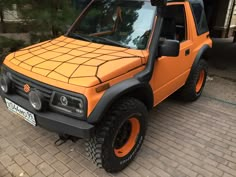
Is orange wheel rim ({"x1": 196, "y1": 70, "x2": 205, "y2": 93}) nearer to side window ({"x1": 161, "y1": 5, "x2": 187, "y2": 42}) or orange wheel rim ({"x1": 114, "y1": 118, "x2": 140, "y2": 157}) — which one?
side window ({"x1": 161, "y1": 5, "x2": 187, "y2": 42})

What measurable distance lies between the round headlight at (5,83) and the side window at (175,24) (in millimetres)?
1997

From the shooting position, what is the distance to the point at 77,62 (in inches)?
101

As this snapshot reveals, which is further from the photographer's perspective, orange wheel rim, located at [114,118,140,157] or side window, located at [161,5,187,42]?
side window, located at [161,5,187,42]

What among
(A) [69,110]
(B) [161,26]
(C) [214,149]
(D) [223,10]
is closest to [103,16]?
(B) [161,26]

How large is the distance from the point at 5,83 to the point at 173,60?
223 centimetres

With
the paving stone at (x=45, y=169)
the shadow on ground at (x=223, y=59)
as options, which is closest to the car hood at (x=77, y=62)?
the paving stone at (x=45, y=169)

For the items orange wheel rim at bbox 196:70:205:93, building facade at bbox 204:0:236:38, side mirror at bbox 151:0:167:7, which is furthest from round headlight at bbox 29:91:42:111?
building facade at bbox 204:0:236:38

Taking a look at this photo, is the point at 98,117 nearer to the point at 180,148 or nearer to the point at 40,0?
the point at 180,148

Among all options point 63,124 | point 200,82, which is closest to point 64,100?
point 63,124

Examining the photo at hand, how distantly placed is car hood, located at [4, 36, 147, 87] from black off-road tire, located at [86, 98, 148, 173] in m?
0.37

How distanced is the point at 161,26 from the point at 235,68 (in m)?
5.02

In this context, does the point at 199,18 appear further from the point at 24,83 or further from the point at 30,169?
the point at 30,169

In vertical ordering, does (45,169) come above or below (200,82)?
below

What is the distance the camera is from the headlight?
2.22 m
